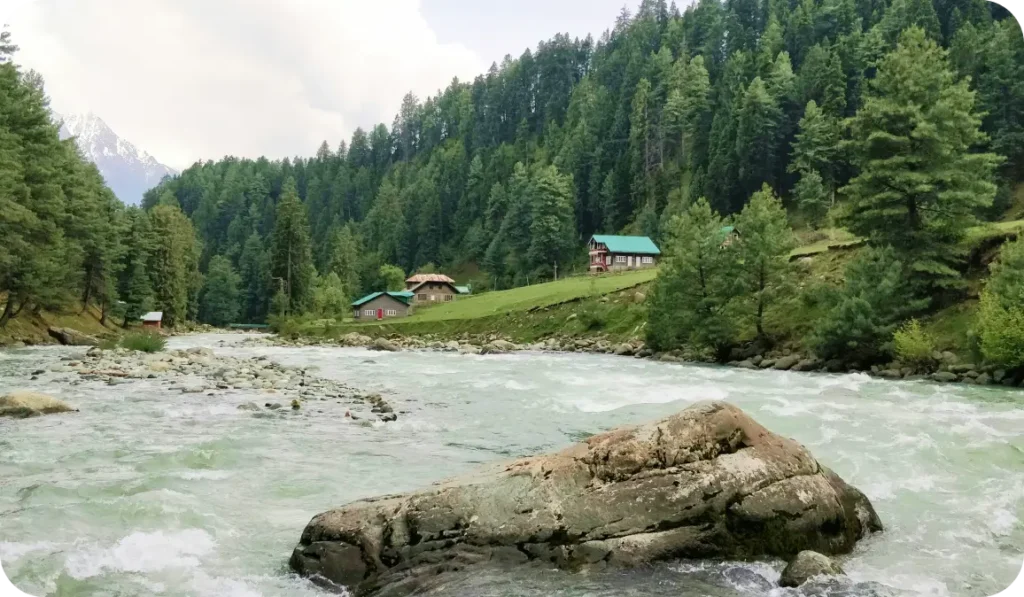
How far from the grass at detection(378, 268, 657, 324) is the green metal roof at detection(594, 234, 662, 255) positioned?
38.1 ft

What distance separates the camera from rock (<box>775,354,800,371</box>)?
1438 inches

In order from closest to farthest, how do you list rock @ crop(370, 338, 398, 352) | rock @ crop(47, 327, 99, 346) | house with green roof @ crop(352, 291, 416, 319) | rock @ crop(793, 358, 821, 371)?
rock @ crop(793, 358, 821, 371) < rock @ crop(47, 327, 99, 346) < rock @ crop(370, 338, 398, 352) < house with green roof @ crop(352, 291, 416, 319)

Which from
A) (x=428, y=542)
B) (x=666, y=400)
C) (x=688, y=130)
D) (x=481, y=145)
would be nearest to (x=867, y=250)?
(x=666, y=400)

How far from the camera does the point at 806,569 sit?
7715mm

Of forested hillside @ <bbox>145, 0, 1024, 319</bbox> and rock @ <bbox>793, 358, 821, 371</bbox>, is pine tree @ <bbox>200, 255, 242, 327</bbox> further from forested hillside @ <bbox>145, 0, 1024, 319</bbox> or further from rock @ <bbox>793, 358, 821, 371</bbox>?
rock @ <bbox>793, 358, 821, 371</bbox>

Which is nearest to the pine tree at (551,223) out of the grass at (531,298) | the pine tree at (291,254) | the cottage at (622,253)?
the cottage at (622,253)

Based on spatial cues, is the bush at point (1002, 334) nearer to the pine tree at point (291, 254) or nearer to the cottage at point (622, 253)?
the cottage at point (622, 253)

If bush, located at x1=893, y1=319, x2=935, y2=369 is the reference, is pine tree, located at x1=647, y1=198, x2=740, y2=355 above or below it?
above

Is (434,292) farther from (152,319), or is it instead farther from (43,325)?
(43,325)

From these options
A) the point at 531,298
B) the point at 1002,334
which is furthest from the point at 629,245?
the point at 1002,334

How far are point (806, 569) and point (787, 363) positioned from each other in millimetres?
31163

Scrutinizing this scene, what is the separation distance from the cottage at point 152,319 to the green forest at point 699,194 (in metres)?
2.14

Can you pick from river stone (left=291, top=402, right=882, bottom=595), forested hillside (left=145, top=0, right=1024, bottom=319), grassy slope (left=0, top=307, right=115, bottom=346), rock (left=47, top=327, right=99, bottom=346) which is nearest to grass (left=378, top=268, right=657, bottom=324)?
forested hillside (left=145, top=0, right=1024, bottom=319)

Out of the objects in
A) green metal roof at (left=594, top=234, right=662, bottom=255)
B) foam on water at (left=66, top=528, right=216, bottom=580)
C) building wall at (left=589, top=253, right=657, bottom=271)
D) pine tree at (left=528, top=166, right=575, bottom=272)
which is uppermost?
pine tree at (left=528, top=166, right=575, bottom=272)
